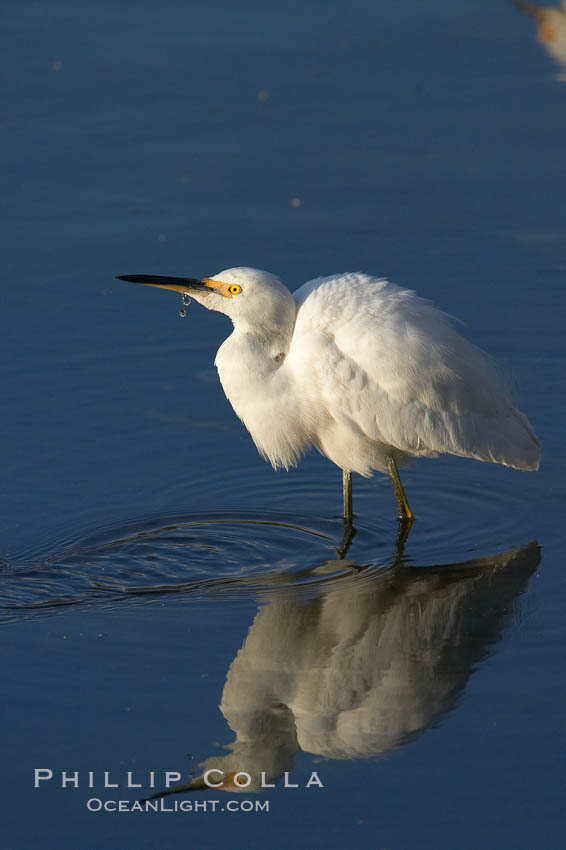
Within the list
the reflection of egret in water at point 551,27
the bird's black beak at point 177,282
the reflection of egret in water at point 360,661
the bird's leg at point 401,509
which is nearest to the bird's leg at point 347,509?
the bird's leg at point 401,509

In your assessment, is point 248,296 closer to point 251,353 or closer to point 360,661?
point 251,353

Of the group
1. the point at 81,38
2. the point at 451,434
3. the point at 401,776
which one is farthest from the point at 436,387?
the point at 81,38

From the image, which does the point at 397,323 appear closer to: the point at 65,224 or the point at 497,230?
the point at 497,230

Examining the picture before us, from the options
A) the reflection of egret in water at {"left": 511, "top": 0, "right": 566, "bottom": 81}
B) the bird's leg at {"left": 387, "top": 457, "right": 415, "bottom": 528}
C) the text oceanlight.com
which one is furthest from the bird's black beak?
the reflection of egret in water at {"left": 511, "top": 0, "right": 566, "bottom": 81}

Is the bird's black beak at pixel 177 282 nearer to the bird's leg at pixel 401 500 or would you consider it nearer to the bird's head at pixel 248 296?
the bird's head at pixel 248 296

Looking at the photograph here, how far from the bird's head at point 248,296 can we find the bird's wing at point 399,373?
98 mm

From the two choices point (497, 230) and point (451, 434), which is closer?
point (451, 434)

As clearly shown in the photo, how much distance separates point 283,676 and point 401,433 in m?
1.46

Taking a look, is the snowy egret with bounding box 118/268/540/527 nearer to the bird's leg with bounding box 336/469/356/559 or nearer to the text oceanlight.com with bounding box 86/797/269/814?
the bird's leg with bounding box 336/469/356/559

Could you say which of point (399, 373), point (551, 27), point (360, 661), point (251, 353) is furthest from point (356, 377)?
point (551, 27)

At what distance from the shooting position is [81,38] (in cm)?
1073

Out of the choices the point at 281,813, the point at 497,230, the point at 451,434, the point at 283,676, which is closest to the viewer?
the point at 281,813

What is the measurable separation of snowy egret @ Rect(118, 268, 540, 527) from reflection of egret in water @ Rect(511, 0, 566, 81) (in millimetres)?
5015

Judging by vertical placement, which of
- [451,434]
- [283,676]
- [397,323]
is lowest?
[283,676]
